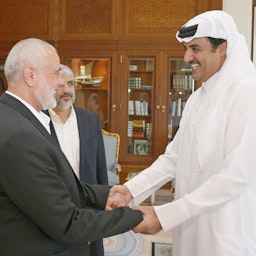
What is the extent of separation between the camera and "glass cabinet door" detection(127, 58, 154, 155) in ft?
16.5

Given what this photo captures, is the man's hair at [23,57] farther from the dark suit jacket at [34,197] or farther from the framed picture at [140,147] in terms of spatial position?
the framed picture at [140,147]

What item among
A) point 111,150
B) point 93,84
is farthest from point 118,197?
point 93,84

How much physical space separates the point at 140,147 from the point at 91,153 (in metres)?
2.90

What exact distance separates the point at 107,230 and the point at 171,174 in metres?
0.81

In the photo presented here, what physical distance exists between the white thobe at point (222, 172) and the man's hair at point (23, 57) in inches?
32.0

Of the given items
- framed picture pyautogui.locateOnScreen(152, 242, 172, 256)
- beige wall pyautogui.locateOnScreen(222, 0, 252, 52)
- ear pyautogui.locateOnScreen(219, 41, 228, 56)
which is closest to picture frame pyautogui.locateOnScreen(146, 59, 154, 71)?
beige wall pyautogui.locateOnScreen(222, 0, 252, 52)

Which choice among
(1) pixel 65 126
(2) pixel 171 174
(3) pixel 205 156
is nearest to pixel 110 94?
(1) pixel 65 126

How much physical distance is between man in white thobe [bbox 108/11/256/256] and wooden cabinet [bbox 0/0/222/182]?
3.18 meters

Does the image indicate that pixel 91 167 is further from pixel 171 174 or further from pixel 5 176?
pixel 5 176

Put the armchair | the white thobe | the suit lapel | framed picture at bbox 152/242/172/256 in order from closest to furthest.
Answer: the suit lapel
the white thobe
framed picture at bbox 152/242/172/256
the armchair

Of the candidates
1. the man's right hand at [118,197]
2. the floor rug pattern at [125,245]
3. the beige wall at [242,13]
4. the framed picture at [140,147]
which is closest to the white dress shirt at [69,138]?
the man's right hand at [118,197]

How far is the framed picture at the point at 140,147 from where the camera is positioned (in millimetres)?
5102

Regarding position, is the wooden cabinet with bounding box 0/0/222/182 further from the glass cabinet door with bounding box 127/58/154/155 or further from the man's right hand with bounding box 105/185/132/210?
the man's right hand with bounding box 105/185/132/210

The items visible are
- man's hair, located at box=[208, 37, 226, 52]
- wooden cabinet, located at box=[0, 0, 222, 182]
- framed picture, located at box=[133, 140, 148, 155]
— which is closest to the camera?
man's hair, located at box=[208, 37, 226, 52]
